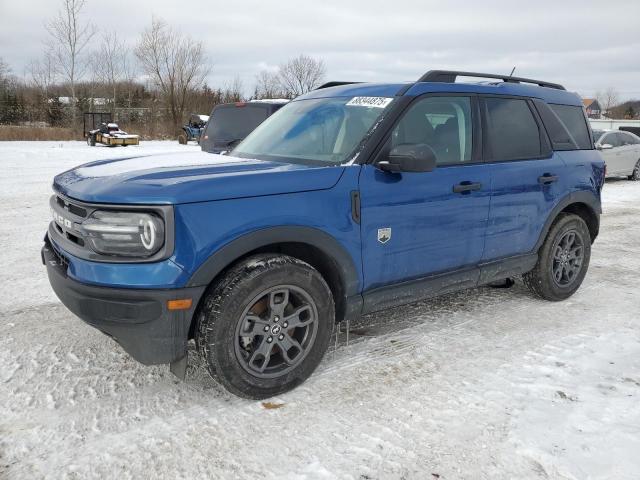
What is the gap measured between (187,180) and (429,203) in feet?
5.35

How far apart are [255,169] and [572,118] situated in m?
3.38

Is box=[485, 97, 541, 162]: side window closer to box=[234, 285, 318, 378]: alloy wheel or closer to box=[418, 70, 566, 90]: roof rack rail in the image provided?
box=[418, 70, 566, 90]: roof rack rail

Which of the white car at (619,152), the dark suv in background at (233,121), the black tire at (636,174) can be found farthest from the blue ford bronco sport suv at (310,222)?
the black tire at (636,174)

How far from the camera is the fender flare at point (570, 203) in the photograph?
14.6 ft

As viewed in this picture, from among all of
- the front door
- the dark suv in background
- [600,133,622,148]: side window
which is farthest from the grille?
[600,133,622,148]: side window

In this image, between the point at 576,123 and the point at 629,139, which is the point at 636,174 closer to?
the point at 629,139

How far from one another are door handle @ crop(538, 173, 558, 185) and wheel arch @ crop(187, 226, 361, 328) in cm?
204

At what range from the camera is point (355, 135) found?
136 inches

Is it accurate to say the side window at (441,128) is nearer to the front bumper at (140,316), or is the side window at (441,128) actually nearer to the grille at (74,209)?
the front bumper at (140,316)

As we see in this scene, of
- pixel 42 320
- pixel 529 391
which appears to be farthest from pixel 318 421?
pixel 42 320

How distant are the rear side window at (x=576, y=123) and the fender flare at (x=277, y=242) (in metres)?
2.81

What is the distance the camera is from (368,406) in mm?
2926

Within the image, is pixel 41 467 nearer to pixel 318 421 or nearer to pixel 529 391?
pixel 318 421

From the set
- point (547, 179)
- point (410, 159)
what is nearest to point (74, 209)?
point (410, 159)
